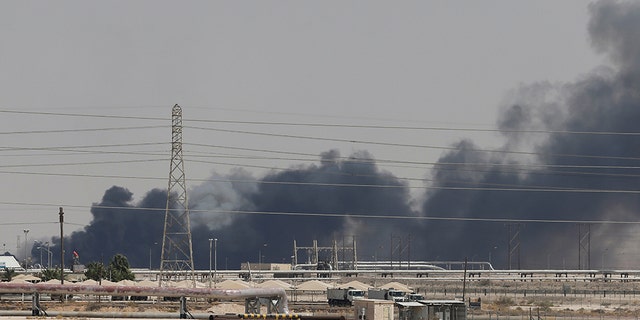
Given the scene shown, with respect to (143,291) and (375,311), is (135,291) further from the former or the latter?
(375,311)

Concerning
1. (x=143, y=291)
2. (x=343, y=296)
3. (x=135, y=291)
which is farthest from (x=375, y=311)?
(x=343, y=296)

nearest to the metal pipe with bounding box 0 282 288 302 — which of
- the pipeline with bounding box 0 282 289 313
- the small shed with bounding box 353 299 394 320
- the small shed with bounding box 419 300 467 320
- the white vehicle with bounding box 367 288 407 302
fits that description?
the pipeline with bounding box 0 282 289 313

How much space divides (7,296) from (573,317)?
7137 centimetres

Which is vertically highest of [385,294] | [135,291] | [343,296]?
[135,291]

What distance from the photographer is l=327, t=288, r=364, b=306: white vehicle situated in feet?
506

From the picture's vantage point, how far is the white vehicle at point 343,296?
15424 centimetres

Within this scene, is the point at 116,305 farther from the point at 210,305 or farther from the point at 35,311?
the point at 35,311

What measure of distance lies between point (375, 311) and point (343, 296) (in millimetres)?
55481

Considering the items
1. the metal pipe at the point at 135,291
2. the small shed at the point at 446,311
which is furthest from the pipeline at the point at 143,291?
the small shed at the point at 446,311

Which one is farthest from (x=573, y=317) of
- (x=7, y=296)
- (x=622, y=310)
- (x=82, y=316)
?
(x=7, y=296)

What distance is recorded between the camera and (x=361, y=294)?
517 feet

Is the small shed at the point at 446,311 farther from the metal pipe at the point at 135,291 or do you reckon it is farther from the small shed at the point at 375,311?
the metal pipe at the point at 135,291

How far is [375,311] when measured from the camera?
100812mm

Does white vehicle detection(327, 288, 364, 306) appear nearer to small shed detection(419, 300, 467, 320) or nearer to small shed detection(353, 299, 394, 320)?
small shed detection(419, 300, 467, 320)
